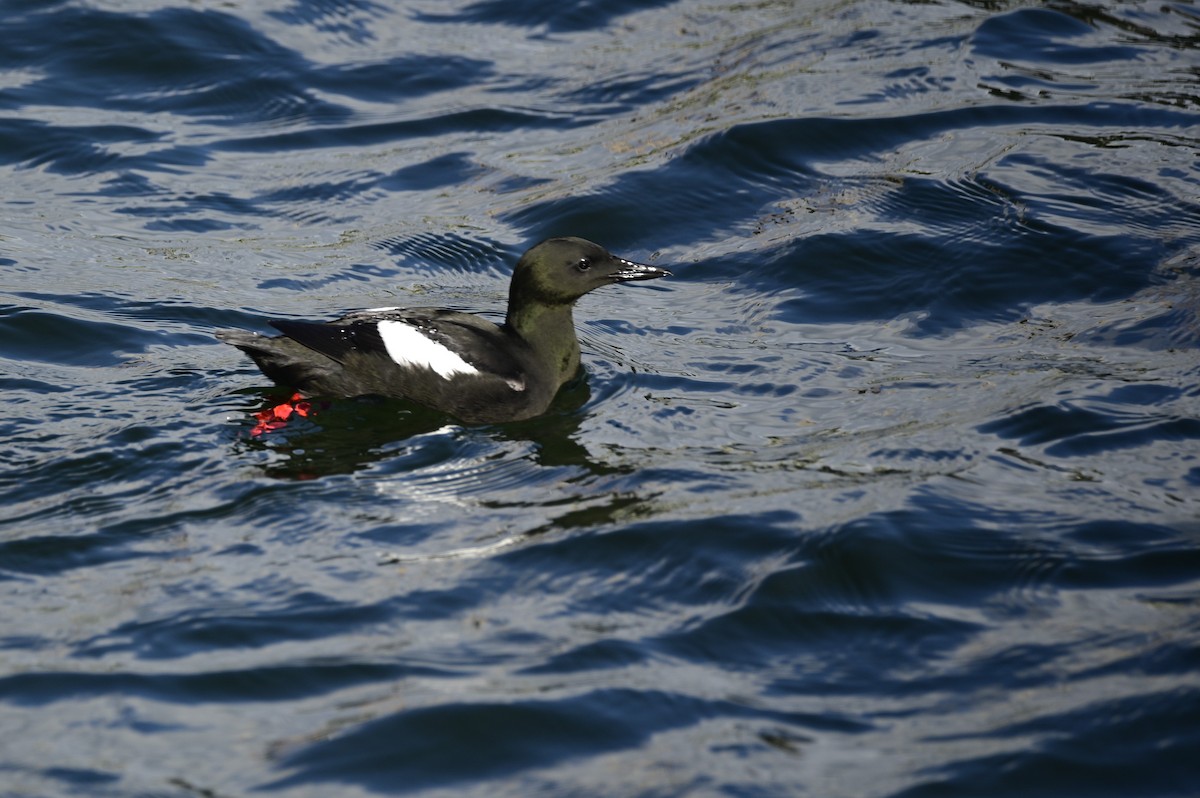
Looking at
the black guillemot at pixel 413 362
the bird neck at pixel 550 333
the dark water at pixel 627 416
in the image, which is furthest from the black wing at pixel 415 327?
the dark water at pixel 627 416

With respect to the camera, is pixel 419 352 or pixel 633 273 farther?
pixel 633 273

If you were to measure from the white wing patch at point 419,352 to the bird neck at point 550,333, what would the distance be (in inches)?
19.5

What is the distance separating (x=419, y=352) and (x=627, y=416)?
3.44 ft

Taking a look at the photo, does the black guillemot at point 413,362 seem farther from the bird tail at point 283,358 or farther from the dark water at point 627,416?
the dark water at point 627,416

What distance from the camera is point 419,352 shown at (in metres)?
7.07

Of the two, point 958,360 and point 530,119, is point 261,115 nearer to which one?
point 530,119

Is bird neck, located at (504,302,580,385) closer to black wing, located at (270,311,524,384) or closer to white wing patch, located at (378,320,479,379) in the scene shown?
black wing, located at (270,311,524,384)

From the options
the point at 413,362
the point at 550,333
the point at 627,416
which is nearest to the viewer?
the point at 413,362

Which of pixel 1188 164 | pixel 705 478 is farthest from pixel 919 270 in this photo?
pixel 705 478

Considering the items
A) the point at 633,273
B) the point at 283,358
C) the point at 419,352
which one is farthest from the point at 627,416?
the point at 283,358

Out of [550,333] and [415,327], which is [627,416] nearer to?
[550,333]

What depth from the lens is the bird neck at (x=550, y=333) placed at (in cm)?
750

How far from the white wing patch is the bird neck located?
496mm

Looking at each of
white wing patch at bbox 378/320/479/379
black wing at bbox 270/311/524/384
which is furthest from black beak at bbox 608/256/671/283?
white wing patch at bbox 378/320/479/379
